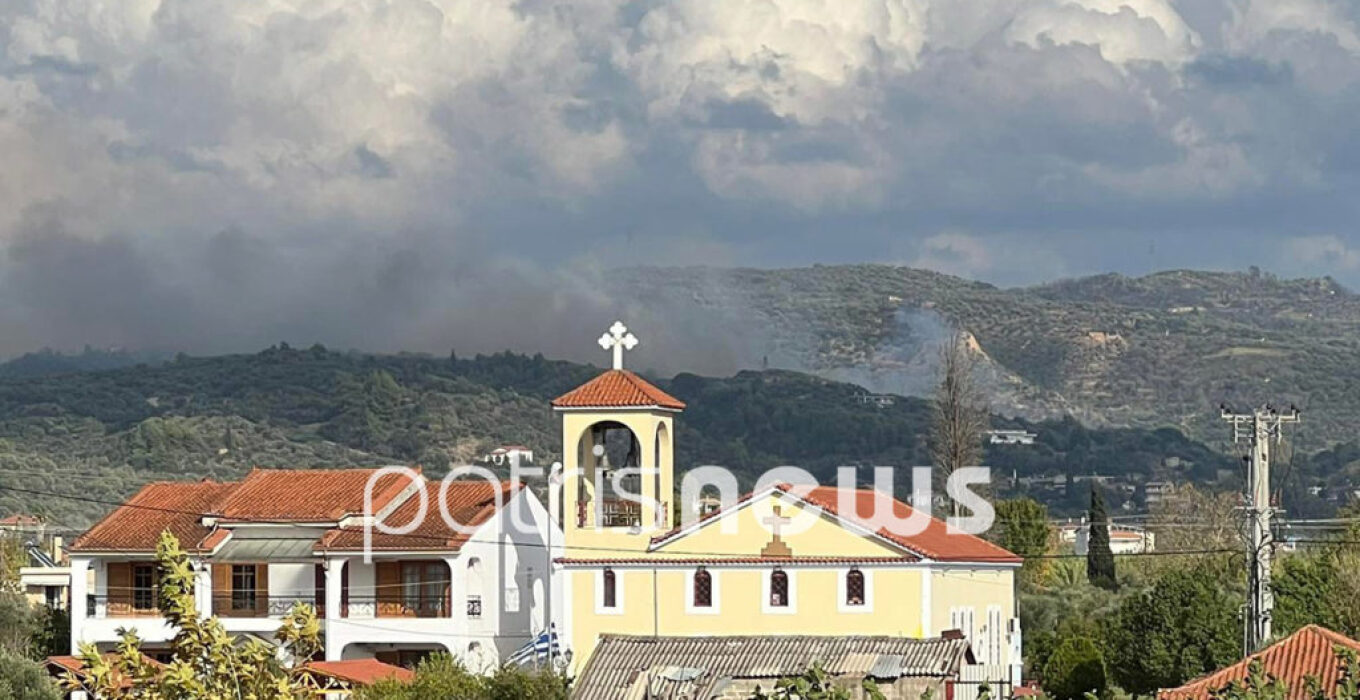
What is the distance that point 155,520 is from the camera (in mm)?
58562

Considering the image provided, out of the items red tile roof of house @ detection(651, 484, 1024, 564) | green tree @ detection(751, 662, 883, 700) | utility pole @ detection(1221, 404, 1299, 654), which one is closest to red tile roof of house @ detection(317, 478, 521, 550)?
red tile roof of house @ detection(651, 484, 1024, 564)

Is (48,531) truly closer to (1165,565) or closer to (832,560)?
(1165,565)

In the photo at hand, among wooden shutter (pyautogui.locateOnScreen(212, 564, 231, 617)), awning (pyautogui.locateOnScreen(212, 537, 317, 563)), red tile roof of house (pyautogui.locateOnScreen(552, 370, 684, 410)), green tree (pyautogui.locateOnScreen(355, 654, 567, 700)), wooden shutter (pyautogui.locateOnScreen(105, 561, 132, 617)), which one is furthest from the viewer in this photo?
wooden shutter (pyautogui.locateOnScreen(105, 561, 132, 617))

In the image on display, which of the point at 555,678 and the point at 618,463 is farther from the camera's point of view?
the point at 618,463

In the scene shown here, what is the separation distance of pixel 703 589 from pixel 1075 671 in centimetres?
866

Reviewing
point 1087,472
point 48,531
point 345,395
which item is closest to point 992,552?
point 48,531

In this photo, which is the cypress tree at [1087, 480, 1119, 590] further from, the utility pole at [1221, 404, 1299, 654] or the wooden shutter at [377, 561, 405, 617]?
the utility pole at [1221, 404, 1299, 654]

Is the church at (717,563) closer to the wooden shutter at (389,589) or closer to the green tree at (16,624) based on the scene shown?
the wooden shutter at (389,589)

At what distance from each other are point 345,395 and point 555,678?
387 feet

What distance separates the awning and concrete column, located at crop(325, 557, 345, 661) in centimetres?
92

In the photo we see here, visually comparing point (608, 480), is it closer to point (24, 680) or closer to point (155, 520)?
point (24, 680)

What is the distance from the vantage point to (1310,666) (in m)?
36.7

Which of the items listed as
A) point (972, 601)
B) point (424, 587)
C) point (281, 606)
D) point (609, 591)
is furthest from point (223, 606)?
point (972, 601)

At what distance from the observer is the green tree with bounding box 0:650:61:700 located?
4700cm
